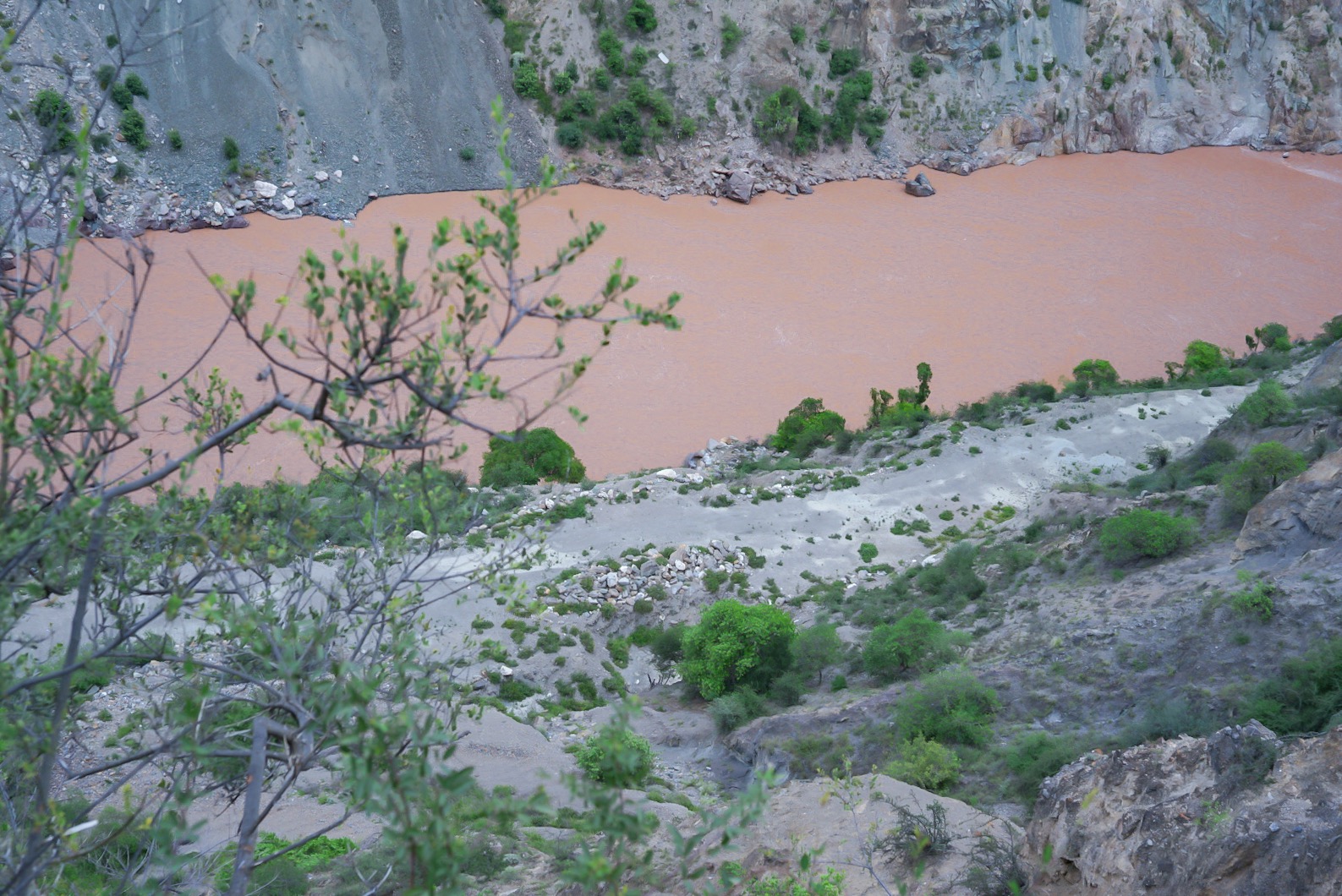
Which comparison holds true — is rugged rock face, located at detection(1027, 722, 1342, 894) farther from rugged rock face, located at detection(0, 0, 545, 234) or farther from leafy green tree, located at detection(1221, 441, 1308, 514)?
rugged rock face, located at detection(0, 0, 545, 234)

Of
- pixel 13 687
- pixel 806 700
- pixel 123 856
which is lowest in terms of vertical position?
pixel 806 700

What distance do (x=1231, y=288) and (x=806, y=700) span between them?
3013 cm

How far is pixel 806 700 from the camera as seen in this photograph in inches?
641

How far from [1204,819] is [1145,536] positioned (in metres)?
10.4

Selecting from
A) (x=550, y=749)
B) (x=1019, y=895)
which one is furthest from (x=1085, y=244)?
Answer: (x=1019, y=895)

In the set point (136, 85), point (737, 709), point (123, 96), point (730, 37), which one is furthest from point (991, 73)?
point (737, 709)

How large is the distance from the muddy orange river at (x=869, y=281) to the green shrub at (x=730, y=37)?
7.14m

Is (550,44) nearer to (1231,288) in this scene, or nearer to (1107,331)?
(1107,331)

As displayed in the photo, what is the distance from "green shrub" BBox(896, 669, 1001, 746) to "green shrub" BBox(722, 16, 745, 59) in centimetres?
3535

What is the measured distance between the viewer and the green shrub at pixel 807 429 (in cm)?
2801

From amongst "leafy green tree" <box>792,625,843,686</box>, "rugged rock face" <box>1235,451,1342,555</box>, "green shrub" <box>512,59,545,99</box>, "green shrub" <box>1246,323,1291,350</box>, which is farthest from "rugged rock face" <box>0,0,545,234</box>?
"rugged rock face" <box>1235,451,1342,555</box>

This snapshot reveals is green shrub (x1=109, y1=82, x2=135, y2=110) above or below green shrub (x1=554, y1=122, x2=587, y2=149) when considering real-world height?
above

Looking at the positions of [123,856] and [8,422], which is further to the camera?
[123,856]

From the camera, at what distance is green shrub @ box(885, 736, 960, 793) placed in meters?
12.0
